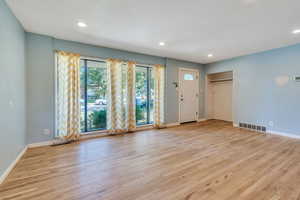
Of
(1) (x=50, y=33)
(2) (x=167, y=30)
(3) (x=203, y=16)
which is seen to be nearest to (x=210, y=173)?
(3) (x=203, y=16)

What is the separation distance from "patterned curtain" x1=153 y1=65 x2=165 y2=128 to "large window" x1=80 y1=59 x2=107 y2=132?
5.54 feet

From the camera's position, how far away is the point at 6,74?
210 centimetres

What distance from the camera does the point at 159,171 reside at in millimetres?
2182

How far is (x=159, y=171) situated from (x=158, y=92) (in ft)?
10.0

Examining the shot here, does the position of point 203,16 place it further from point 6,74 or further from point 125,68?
point 6,74

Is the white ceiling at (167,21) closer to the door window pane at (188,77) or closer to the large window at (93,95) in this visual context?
the large window at (93,95)

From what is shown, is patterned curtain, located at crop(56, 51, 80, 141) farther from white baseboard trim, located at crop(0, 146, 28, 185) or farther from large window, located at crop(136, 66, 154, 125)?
large window, located at crop(136, 66, 154, 125)

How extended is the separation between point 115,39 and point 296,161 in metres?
4.34

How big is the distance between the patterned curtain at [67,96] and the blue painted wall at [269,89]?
5.16 m

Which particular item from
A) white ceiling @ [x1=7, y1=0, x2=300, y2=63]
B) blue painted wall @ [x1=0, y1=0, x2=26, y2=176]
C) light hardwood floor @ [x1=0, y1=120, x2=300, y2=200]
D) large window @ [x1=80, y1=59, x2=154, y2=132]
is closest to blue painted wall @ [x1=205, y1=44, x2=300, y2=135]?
white ceiling @ [x1=7, y1=0, x2=300, y2=63]

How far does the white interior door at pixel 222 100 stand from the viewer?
609 cm

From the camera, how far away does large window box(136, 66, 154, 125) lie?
4775mm

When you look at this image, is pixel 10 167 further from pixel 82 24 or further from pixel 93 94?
pixel 82 24

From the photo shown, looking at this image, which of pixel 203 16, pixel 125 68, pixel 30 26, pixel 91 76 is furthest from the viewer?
pixel 125 68
